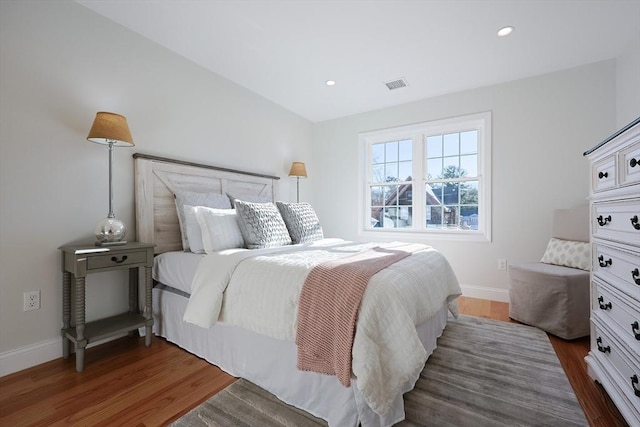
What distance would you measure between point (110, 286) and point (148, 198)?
74cm

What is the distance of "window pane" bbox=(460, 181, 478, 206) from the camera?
136 inches

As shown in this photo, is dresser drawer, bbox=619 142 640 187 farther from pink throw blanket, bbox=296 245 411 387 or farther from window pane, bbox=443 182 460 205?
window pane, bbox=443 182 460 205

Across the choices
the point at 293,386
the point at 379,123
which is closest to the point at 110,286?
the point at 293,386

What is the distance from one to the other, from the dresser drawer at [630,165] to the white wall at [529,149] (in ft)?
6.32

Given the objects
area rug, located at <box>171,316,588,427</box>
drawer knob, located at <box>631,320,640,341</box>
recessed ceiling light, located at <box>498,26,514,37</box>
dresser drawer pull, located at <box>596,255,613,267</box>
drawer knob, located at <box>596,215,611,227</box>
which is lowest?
area rug, located at <box>171,316,588,427</box>

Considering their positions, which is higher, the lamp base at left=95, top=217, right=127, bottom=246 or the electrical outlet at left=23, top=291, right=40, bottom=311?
the lamp base at left=95, top=217, right=127, bottom=246

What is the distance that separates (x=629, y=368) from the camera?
4.08ft

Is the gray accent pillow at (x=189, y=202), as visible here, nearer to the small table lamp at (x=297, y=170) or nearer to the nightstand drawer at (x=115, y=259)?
the nightstand drawer at (x=115, y=259)

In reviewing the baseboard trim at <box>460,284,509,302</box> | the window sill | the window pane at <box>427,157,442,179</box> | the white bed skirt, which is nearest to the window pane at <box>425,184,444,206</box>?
the window pane at <box>427,157,442,179</box>

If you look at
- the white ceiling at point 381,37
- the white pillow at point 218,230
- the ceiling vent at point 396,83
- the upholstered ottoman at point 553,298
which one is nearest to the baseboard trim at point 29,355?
the white pillow at point 218,230

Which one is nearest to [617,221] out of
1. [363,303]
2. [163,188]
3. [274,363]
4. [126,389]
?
[363,303]

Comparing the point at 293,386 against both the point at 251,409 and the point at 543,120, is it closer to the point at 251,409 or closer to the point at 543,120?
the point at 251,409

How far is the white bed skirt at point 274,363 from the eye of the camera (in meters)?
1.22

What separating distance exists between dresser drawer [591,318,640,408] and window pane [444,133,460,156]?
2426 millimetres
